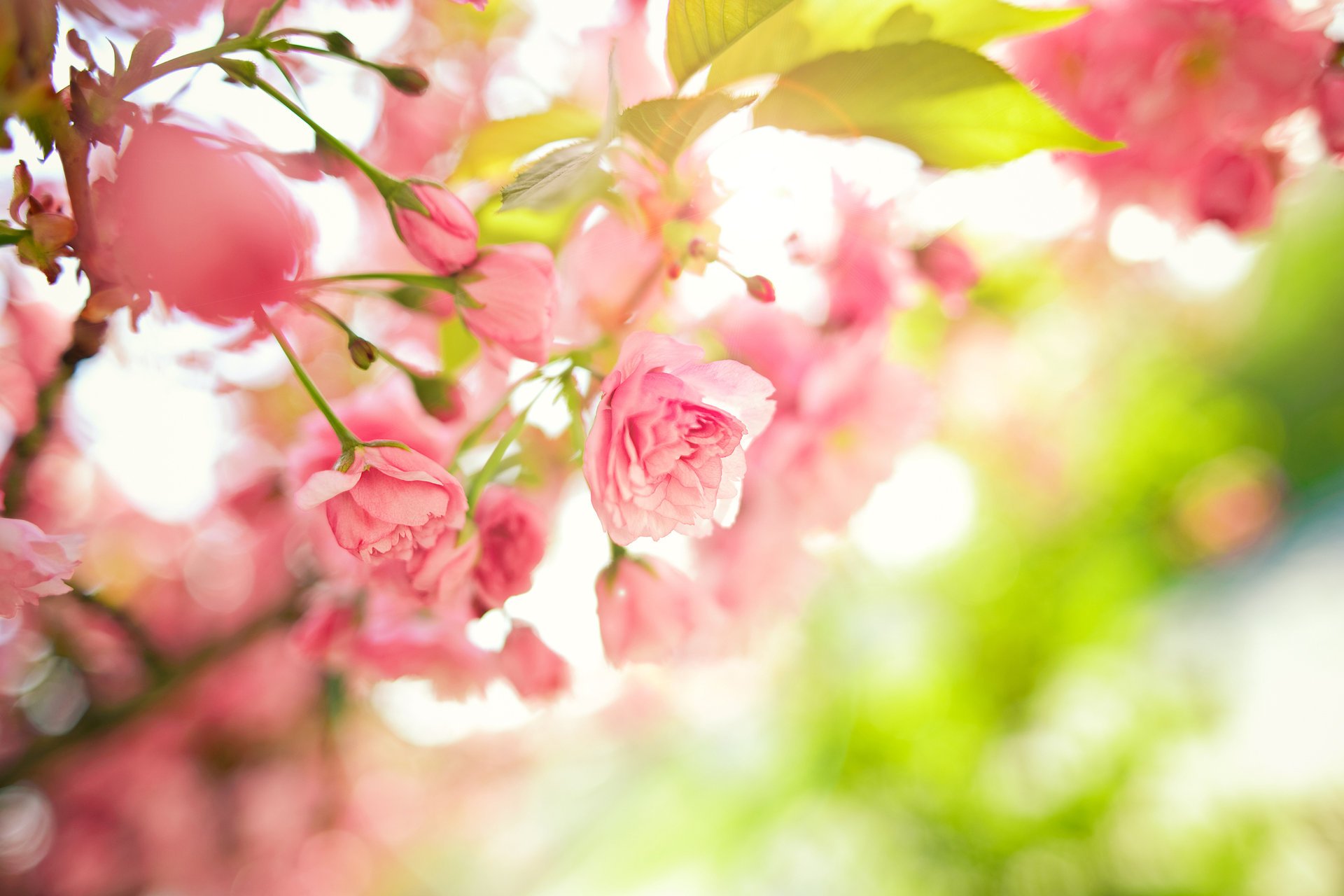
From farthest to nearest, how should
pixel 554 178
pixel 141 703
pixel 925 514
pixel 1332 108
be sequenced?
pixel 925 514 → pixel 141 703 → pixel 1332 108 → pixel 554 178

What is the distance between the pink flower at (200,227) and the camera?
0.22 metres

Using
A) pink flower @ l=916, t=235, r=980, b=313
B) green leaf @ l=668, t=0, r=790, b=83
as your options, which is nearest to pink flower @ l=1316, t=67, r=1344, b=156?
pink flower @ l=916, t=235, r=980, b=313

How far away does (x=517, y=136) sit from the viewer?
0.33 metres

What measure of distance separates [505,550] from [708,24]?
193 mm

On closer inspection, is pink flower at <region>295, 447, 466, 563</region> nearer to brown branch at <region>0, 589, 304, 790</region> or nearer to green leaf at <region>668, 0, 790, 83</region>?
green leaf at <region>668, 0, 790, 83</region>

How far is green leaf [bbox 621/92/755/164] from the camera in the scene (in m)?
0.23

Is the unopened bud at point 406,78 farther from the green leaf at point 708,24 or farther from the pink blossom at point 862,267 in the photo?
the pink blossom at point 862,267

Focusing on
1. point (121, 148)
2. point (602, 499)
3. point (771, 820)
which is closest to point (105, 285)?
point (121, 148)

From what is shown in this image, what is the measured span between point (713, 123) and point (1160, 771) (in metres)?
1.14

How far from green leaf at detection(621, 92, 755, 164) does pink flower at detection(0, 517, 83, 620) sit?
Result: 225 mm

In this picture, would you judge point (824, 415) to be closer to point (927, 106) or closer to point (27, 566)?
point (927, 106)

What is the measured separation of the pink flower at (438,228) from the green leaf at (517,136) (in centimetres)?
11

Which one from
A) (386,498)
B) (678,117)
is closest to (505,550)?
(386,498)

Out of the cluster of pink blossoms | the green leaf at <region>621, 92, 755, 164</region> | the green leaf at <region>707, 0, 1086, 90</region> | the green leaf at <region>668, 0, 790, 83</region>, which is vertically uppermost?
the cluster of pink blossoms
